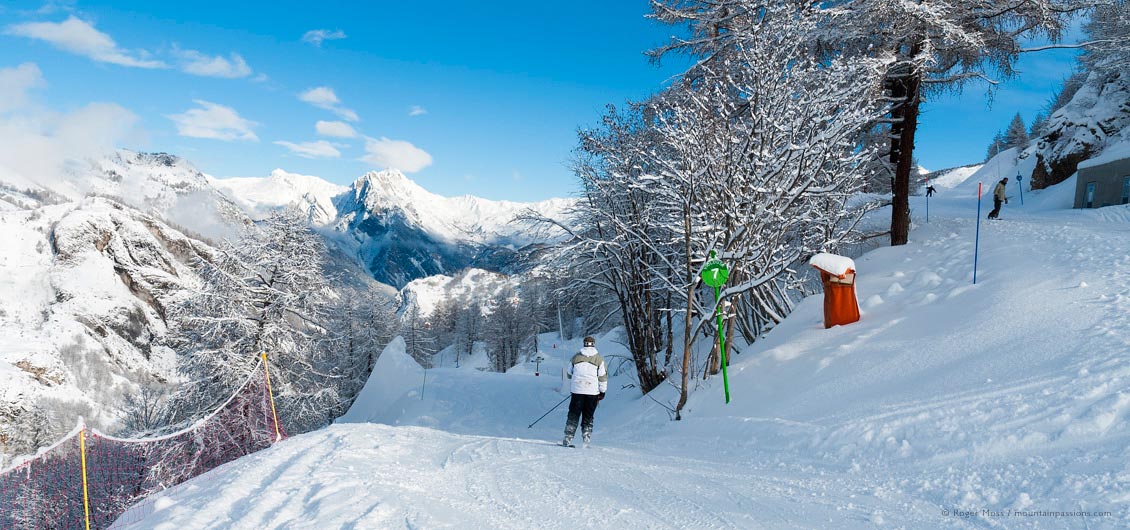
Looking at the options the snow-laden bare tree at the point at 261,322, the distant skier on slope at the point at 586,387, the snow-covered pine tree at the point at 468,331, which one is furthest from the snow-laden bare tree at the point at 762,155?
the snow-covered pine tree at the point at 468,331

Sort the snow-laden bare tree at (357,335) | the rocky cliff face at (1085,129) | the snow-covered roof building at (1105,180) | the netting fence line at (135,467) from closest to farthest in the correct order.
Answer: the netting fence line at (135,467) < the snow-covered roof building at (1105,180) < the rocky cliff face at (1085,129) < the snow-laden bare tree at (357,335)

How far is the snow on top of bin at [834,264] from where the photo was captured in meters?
9.27

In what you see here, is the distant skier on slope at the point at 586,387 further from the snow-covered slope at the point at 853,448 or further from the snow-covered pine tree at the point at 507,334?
the snow-covered pine tree at the point at 507,334

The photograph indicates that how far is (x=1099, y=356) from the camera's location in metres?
5.41

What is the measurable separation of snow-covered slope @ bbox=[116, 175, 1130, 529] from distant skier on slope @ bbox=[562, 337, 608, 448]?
0.60m

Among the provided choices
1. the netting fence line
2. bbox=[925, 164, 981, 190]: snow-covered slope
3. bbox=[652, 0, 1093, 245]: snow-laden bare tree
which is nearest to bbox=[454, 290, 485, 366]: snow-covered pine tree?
the netting fence line

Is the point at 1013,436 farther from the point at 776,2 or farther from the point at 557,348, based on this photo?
the point at 557,348

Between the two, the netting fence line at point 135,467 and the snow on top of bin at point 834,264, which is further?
the netting fence line at point 135,467

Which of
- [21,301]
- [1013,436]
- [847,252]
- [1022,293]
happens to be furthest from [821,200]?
[21,301]

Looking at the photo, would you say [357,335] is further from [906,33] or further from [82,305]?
[82,305]

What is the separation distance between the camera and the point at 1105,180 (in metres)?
18.1

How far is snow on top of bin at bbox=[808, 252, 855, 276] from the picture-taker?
9.27m

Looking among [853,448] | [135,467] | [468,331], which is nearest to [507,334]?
[468,331]

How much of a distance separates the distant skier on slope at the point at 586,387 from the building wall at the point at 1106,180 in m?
→ 19.7
